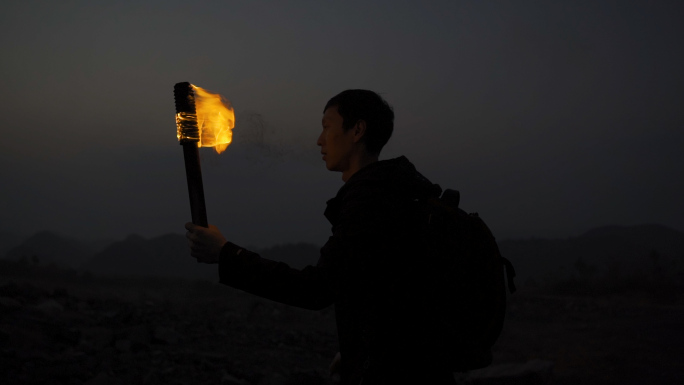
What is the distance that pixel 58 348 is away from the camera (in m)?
5.69

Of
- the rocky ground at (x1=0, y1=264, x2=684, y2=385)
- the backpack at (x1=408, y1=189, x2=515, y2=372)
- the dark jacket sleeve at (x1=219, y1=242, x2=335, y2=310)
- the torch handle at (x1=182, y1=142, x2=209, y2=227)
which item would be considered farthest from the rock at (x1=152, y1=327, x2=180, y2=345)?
the backpack at (x1=408, y1=189, x2=515, y2=372)

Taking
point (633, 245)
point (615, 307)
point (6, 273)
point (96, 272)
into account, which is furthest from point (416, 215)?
point (633, 245)

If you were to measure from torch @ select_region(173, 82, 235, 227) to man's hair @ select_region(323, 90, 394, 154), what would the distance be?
0.52 metres

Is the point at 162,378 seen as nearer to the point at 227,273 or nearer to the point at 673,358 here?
the point at 227,273

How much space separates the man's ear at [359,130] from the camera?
227 centimetres

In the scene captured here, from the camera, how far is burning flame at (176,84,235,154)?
232 cm

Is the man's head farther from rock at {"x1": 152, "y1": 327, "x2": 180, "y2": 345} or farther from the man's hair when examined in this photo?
rock at {"x1": 152, "y1": 327, "x2": 180, "y2": 345}

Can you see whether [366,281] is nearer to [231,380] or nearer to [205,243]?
[205,243]

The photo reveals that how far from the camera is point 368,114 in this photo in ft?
7.50

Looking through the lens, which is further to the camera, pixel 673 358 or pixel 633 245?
pixel 633 245

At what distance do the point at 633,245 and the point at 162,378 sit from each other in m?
44.0

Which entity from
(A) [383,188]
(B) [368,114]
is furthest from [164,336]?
(A) [383,188]

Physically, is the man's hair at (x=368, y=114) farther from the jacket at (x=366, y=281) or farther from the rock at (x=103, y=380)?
the rock at (x=103, y=380)

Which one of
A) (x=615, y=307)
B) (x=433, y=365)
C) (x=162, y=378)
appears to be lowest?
(x=615, y=307)
